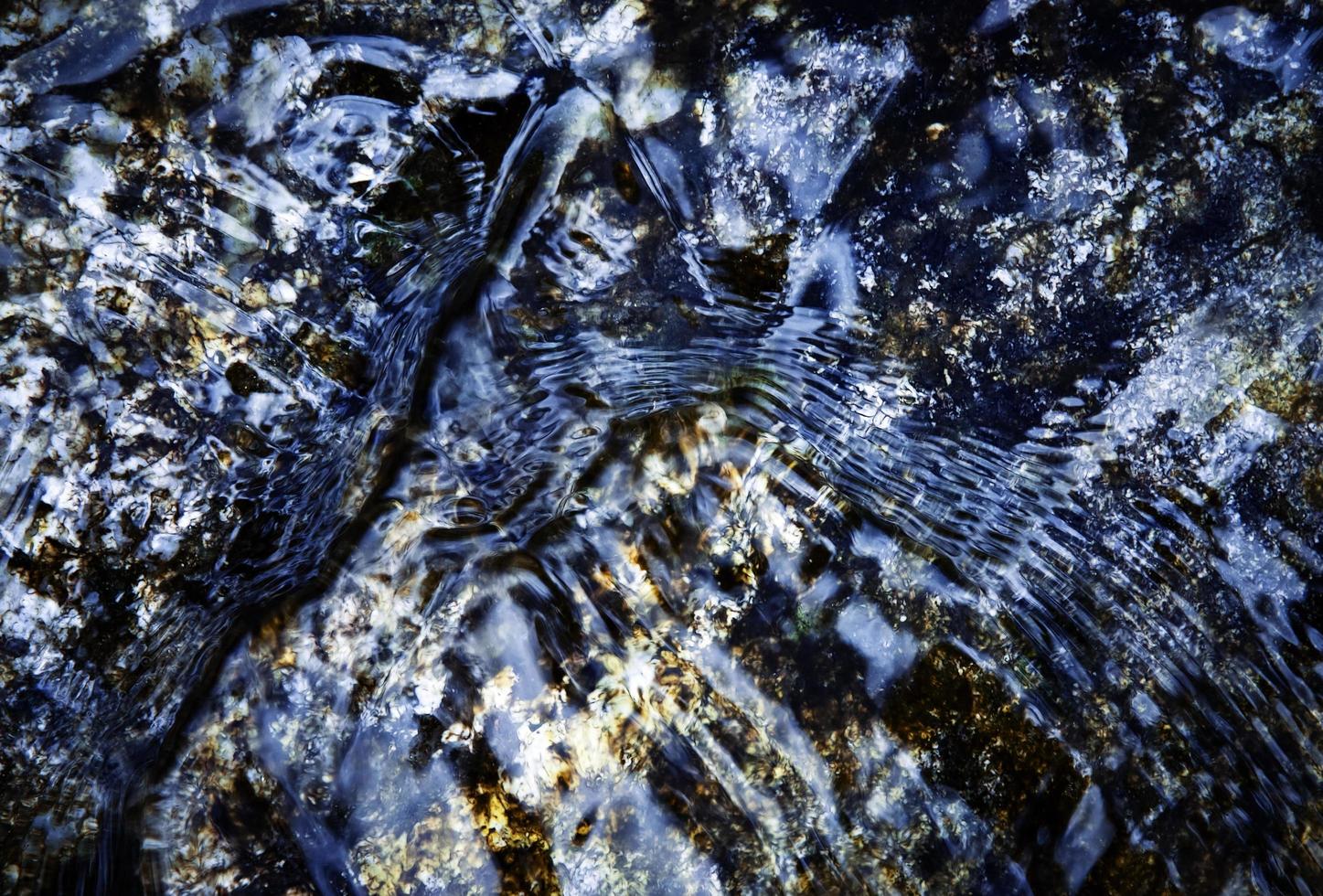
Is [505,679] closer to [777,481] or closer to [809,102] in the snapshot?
[777,481]

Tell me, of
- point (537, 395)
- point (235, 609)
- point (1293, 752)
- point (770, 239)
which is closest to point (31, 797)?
point (235, 609)

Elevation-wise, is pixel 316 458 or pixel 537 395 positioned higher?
pixel 316 458

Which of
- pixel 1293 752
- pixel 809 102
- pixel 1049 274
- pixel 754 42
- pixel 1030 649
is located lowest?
pixel 1293 752

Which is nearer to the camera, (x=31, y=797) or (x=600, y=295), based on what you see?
(x=31, y=797)

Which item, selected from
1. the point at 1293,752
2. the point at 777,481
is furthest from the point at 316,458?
the point at 1293,752

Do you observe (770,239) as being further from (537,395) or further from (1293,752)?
(1293,752)

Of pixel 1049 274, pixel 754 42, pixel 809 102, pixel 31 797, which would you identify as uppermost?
pixel 754 42
